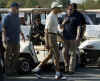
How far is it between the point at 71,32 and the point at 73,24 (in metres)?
0.25

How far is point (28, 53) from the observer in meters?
10.6

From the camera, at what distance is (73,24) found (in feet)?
35.3

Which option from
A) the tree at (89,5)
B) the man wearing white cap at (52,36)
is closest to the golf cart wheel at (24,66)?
the man wearing white cap at (52,36)

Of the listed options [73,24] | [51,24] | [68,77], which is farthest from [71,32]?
[68,77]

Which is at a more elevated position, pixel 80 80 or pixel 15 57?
pixel 15 57

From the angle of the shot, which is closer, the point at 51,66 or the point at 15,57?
the point at 15,57

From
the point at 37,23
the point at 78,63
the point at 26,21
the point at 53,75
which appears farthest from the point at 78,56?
the point at 26,21

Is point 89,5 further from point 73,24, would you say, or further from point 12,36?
point 12,36

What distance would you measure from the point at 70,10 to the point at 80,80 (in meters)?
2.12

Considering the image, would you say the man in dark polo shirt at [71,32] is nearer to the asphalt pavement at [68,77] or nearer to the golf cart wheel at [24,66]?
the asphalt pavement at [68,77]

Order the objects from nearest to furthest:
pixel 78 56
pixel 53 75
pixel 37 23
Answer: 1. pixel 53 75
2. pixel 78 56
3. pixel 37 23

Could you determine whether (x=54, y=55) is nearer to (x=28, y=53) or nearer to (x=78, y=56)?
(x=28, y=53)

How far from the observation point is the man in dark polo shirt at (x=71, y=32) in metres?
10.7

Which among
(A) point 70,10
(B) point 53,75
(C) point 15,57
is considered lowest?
(B) point 53,75
